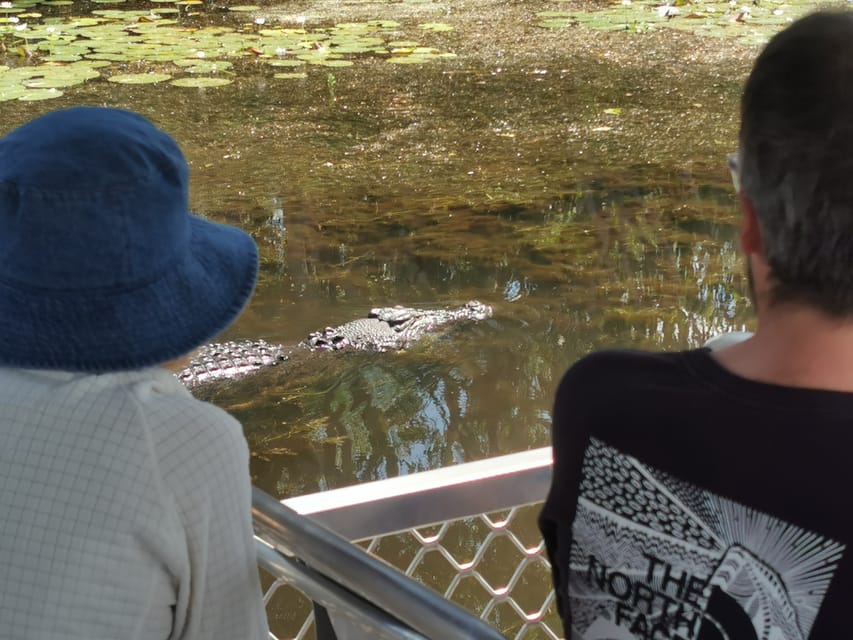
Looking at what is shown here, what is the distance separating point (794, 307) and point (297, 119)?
4.79 meters

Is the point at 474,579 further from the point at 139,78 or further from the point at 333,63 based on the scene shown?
the point at 333,63

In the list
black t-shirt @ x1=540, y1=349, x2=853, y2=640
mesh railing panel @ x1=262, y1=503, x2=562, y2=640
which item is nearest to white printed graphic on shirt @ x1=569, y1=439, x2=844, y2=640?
black t-shirt @ x1=540, y1=349, x2=853, y2=640

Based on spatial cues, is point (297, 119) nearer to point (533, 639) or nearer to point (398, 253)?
point (398, 253)

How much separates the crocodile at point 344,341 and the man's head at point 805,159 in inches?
97.0

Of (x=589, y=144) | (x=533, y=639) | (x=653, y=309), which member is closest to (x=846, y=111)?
(x=533, y=639)

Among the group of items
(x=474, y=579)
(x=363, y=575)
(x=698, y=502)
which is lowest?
(x=474, y=579)

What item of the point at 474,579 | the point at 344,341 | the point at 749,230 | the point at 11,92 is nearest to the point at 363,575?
the point at 749,230

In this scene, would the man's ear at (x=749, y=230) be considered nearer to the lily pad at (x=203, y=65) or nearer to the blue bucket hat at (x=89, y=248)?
the blue bucket hat at (x=89, y=248)

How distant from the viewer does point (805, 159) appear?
0.58 meters

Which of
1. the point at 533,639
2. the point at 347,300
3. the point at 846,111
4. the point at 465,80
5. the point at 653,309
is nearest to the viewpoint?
the point at 846,111

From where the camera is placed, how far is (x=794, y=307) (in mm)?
623

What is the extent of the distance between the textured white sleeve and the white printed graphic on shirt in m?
0.24

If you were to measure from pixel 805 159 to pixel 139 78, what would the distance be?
18.7ft

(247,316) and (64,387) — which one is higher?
(64,387)
